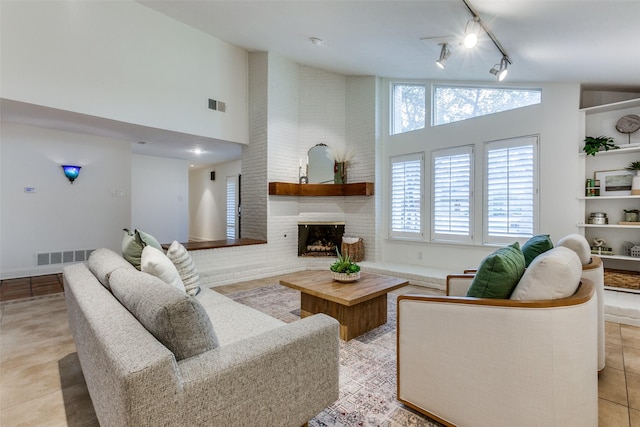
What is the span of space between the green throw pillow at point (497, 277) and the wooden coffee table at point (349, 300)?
1058 millimetres

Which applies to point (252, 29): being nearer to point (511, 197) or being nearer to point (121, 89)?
point (121, 89)

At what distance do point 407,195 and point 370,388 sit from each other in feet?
11.9

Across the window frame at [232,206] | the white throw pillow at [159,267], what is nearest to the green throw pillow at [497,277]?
the white throw pillow at [159,267]

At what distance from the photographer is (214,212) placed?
8672mm

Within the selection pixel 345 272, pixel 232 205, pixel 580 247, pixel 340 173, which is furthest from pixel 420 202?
pixel 232 205

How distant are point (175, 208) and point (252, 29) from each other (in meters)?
4.62

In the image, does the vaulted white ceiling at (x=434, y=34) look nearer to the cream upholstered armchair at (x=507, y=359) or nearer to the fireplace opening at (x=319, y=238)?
the cream upholstered armchair at (x=507, y=359)

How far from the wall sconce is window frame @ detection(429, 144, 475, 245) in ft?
18.9

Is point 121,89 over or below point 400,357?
over

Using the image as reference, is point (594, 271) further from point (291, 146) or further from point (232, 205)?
point (232, 205)

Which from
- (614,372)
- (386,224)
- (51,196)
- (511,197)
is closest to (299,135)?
(386,224)

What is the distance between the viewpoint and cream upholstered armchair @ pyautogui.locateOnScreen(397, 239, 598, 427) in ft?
4.06

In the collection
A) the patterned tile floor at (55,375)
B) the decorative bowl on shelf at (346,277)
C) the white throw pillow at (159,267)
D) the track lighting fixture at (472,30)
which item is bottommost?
the patterned tile floor at (55,375)

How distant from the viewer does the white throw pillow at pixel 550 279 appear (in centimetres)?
Result: 130
